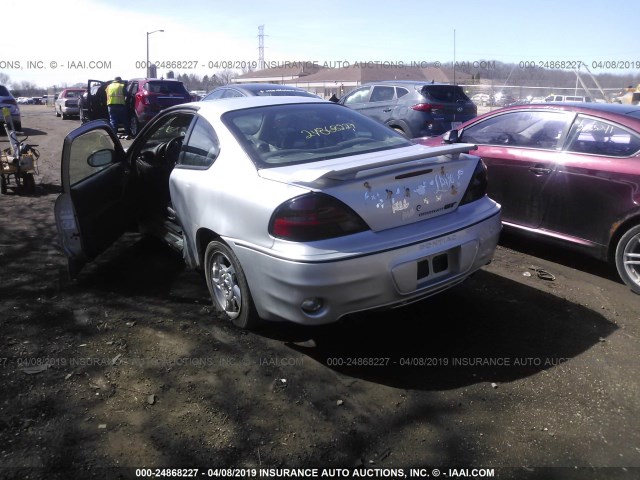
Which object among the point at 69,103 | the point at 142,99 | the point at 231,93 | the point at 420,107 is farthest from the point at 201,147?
the point at 69,103

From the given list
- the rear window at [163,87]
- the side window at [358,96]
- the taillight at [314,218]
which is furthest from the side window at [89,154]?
the rear window at [163,87]

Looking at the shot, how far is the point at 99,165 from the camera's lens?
4609 mm

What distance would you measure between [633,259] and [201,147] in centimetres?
350

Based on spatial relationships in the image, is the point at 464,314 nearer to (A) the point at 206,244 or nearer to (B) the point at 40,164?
(A) the point at 206,244

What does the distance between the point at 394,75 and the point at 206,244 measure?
47.2 meters

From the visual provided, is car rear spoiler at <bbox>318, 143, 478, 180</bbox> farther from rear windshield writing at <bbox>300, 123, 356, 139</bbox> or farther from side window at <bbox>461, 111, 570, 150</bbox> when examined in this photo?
side window at <bbox>461, 111, 570, 150</bbox>

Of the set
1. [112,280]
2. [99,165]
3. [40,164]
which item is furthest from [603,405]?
[40,164]

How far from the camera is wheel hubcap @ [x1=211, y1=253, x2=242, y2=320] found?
11.6 feet

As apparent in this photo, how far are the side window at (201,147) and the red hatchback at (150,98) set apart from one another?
1209 centimetres

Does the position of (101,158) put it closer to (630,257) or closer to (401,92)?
(630,257)

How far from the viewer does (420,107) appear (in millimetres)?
10492

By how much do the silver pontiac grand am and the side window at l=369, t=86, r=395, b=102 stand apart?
24.9ft

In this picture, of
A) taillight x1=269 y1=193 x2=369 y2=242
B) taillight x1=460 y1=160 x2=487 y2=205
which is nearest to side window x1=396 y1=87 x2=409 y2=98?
taillight x1=460 y1=160 x2=487 y2=205

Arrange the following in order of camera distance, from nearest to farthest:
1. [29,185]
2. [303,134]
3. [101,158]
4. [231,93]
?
[303,134], [101,158], [29,185], [231,93]
